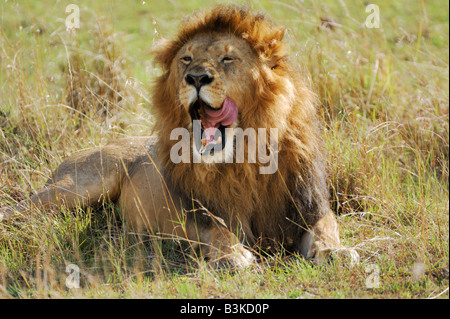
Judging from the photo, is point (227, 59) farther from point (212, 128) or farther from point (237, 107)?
point (212, 128)

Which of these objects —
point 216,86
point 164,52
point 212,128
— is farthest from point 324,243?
point 164,52

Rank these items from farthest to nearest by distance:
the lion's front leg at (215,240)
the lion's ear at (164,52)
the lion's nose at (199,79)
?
the lion's ear at (164,52), the lion's front leg at (215,240), the lion's nose at (199,79)

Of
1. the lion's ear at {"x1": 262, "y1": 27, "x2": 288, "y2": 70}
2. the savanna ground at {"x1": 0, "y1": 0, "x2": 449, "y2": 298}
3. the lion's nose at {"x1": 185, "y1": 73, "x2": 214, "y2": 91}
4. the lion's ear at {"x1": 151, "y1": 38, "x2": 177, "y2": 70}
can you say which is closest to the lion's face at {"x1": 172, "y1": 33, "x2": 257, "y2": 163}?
the lion's nose at {"x1": 185, "y1": 73, "x2": 214, "y2": 91}

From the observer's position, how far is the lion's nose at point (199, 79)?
144 inches

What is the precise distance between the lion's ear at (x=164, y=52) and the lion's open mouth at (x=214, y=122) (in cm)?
48

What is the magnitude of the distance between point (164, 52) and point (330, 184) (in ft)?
5.50

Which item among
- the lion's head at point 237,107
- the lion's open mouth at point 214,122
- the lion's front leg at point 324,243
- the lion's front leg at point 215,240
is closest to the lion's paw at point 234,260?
the lion's front leg at point 215,240

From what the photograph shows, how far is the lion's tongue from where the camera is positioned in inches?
148

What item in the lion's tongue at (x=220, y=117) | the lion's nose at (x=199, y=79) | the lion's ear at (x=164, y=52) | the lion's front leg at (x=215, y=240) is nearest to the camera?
the lion's nose at (x=199, y=79)

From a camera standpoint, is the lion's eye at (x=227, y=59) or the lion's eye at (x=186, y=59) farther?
the lion's eye at (x=186, y=59)

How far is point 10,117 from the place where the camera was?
6.20 m

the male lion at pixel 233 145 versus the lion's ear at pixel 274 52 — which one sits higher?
the lion's ear at pixel 274 52

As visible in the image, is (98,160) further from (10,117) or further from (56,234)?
(10,117)

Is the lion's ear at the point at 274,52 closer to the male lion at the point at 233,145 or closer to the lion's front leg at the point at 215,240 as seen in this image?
the male lion at the point at 233,145
